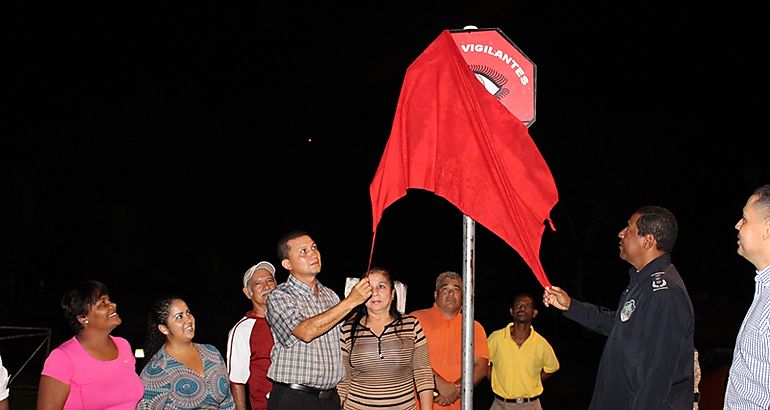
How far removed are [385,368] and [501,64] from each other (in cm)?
239

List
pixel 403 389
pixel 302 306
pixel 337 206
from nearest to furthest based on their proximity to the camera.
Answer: pixel 302 306
pixel 403 389
pixel 337 206

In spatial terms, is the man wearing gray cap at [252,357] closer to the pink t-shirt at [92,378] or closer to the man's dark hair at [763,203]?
the pink t-shirt at [92,378]

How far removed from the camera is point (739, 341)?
12.8 feet

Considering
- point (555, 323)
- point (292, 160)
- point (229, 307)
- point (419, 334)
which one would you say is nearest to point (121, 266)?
point (229, 307)

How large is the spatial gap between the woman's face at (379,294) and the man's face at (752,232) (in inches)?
113

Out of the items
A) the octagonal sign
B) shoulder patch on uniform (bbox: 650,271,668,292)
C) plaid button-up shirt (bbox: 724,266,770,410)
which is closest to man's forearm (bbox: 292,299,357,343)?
the octagonal sign

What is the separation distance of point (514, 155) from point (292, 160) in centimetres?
3014

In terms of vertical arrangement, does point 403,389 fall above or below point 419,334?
below

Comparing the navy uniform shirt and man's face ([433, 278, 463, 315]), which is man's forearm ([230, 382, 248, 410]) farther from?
the navy uniform shirt

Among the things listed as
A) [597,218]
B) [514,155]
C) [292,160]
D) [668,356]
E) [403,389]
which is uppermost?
[292,160]

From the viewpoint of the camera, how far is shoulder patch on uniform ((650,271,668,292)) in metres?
5.03

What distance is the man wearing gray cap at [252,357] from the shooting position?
Result: 6.20 meters

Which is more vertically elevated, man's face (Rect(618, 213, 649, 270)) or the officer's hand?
man's face (Rect(618, 213, 649, 270))

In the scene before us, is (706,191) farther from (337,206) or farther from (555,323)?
(337,206)
